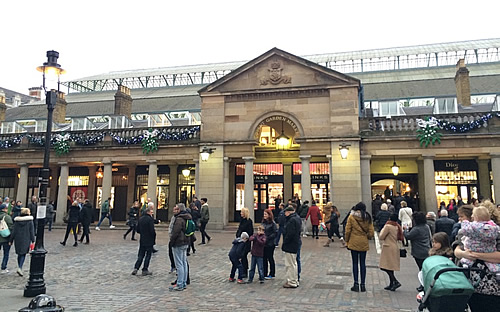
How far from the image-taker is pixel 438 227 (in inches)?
413

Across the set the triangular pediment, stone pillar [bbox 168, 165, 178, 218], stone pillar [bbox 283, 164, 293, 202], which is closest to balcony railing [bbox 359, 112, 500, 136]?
the triangular pediment

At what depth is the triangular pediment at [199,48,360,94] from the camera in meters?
20.7

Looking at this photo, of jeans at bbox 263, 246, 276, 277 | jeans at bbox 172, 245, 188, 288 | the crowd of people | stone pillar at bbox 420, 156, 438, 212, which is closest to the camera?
the crowd of people

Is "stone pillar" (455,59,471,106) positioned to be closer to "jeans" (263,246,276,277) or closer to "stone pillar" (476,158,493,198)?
"stone pillar" (476,158,493,198)

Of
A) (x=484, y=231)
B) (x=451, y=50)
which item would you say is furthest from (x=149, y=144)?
(x=451, y=50)

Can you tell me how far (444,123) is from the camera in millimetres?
19219

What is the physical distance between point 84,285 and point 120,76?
4214 centimetres

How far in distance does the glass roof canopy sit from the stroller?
38061 mm

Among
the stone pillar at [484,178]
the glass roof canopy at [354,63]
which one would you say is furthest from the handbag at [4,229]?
the glass roof canopy at [354,63]

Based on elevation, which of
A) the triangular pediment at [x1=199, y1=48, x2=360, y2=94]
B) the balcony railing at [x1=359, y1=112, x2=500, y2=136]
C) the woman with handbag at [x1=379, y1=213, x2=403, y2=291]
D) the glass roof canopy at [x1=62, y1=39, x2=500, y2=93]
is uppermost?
the glass roof canopy at [x1=62, y1=39, x2=500, y2=93]

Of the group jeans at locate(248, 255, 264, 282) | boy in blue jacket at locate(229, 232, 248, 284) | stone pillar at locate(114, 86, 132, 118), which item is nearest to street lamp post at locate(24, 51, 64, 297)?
boy in blue jacket at locate(229, 232, 248, 284)

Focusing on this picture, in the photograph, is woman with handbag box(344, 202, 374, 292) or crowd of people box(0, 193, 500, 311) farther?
woman with handbag box(344, 202, 374, 292)

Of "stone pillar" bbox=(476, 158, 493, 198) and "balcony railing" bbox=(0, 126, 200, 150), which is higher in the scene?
"balcony railing" bbox=(0, 126, 200, 150)

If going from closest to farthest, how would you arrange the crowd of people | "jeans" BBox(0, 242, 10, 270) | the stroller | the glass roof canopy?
the stroller, the crowd of people, "jeans" BBox(0, 242, 10, 270), the glass roof canopy
